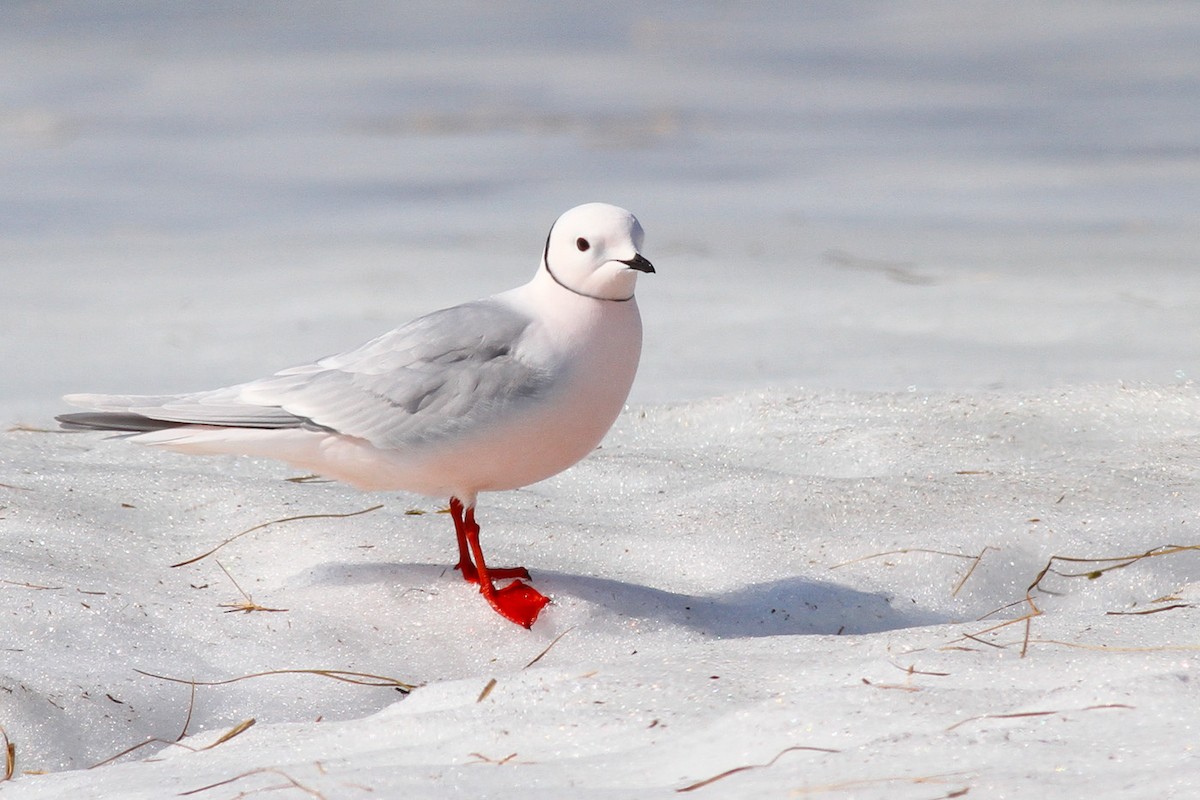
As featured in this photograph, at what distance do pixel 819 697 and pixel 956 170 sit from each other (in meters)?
9.21

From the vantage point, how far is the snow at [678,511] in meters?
2.35

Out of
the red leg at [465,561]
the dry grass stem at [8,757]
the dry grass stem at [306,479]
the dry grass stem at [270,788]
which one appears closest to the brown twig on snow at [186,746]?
the dry grass stem at [8,757]

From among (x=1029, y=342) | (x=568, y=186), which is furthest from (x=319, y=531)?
(x=568, y=186)

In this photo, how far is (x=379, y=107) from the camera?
45.7 feet

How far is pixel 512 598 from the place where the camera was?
11.0 ft

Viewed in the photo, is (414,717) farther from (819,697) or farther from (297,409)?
(297,409)

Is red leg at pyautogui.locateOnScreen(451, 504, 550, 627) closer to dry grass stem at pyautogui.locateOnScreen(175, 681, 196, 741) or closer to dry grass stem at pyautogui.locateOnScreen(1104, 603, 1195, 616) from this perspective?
dry grass stem at pyautogui.locateOnScreen(175, 681, 196, 741)

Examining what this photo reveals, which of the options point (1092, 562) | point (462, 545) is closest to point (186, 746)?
point (462, 545)

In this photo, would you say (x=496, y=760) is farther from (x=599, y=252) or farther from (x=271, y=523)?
(x=271, y=523)

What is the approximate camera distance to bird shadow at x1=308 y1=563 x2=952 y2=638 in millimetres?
3357

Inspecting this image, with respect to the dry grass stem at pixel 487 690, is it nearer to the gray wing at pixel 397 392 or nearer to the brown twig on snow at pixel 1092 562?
the gray wing at pixel 397 392

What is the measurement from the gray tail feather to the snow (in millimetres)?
329

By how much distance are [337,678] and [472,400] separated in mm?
654

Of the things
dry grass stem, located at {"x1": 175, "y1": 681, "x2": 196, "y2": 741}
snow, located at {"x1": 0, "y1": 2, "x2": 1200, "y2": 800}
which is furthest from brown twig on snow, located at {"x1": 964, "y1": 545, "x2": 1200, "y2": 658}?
dry grass stem, located at {"x1": 175, "y1": 681, "x2": 196, "y2": 741}
